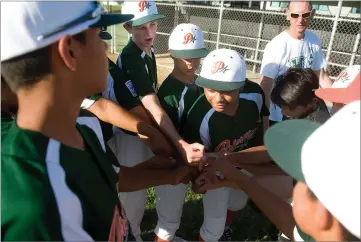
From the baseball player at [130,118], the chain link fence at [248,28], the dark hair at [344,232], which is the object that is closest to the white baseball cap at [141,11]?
the baseball player at [130,118]

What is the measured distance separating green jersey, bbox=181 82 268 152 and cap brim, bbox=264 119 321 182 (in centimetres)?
124

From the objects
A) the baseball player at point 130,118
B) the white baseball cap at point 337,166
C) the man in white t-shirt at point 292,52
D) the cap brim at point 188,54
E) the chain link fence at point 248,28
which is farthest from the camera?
the chain link fence at point 248,28

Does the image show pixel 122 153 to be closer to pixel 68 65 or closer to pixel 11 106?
pixel 11 106

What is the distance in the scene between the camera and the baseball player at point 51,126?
3.35 feet

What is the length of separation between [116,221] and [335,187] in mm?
830

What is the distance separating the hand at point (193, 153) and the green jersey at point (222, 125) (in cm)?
31

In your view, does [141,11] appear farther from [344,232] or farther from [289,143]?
[344,232]

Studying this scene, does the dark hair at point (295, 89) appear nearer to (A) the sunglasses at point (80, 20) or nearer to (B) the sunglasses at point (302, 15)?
(B) the sunglasses at point (302, 15)

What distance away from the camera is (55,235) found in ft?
3.40

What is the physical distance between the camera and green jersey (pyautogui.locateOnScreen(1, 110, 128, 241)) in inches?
39.3

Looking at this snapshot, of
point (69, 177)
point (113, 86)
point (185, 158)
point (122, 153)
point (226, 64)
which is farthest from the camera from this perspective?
point (122, 153)

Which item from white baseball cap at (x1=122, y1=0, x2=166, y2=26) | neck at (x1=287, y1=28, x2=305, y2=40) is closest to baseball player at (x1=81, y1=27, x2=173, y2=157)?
white baseball cap at (x1=122, y1=0, x2=166, y2=26)

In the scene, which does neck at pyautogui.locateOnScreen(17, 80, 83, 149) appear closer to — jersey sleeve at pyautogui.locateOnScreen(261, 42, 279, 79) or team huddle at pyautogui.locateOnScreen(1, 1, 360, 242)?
team huddle at pyautogui.locateOnScreen(1, 1, 360, 242)

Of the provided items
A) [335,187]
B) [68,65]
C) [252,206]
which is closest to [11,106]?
[68,65]
